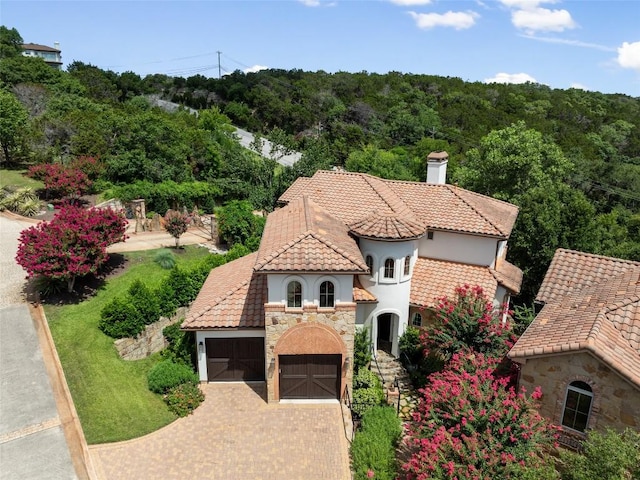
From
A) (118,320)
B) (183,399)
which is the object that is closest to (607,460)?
(183,399)

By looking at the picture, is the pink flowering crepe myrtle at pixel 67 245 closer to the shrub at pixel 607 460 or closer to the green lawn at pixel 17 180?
the green lawn at pixel 17 180

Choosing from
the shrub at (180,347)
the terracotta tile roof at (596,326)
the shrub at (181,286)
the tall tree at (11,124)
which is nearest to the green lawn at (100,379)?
the shrub at (180,347)

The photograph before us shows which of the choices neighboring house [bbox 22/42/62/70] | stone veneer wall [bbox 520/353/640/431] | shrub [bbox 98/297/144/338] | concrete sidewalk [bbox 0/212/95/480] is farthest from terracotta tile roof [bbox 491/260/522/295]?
neighboring house [bbox 22/42/62/70]

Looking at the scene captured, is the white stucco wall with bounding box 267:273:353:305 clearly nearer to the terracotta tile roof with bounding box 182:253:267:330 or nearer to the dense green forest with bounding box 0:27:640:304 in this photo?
the terracotta tile roof with bounding box 182:253:267:330

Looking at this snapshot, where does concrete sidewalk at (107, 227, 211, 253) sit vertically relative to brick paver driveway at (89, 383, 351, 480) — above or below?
above

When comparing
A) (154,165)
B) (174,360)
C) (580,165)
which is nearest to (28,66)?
(154,165)
